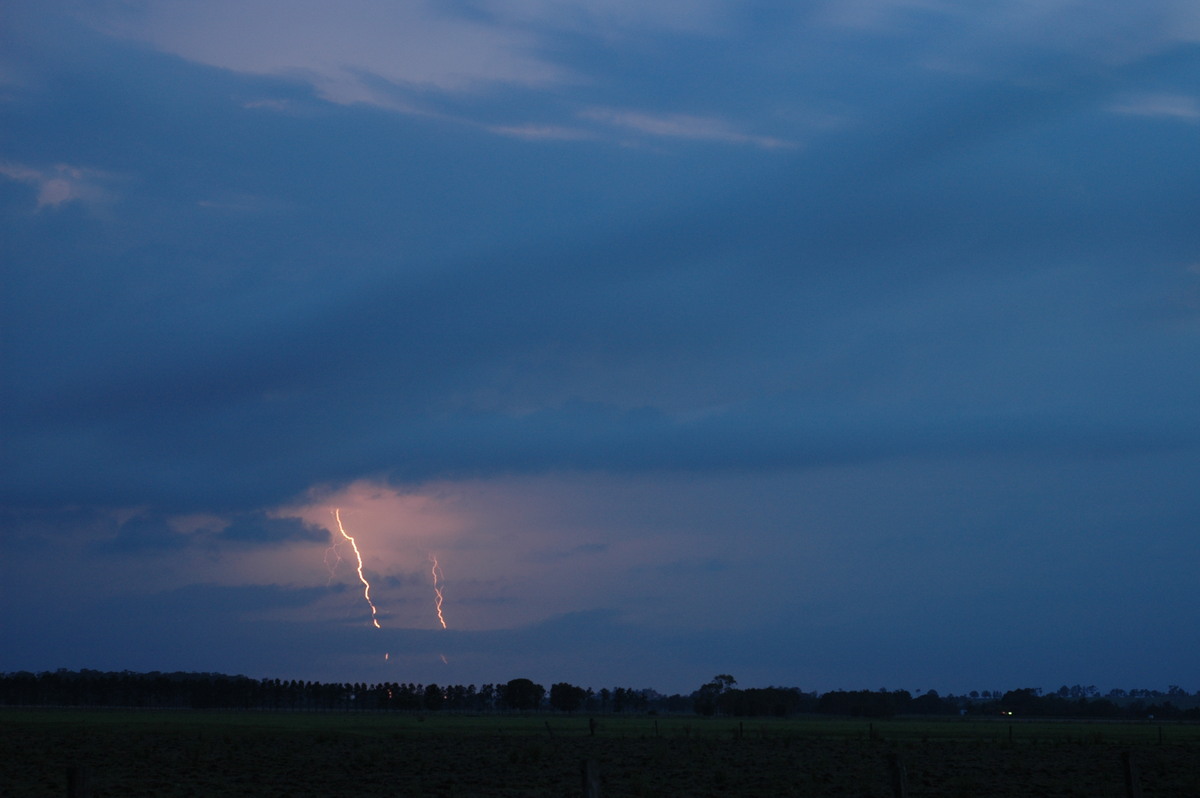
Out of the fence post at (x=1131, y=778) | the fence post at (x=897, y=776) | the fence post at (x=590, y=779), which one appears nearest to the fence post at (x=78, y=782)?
the fence post at (x=590, y=779)

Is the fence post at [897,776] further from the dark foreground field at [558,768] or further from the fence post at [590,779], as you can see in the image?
the dark foreground field at [558,768]

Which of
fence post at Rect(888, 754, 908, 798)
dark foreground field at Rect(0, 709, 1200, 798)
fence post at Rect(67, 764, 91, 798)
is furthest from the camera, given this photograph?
dark foreground field at Rect(0, 709, 1200, 798)

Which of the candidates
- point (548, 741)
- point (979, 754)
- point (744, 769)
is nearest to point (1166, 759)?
point (979, 754)

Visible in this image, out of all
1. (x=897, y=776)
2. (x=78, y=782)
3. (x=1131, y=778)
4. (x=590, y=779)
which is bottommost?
(x=1131, y=778)

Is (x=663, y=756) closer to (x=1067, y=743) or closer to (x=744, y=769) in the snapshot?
(x=744, y=769)

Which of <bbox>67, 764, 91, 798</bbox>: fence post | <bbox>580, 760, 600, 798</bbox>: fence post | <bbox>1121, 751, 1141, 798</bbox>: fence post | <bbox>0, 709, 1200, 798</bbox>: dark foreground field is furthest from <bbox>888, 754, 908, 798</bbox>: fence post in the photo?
<bbox>67, 764, 91, 798</bbox>: fence post

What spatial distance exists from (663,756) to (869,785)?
14540 mm

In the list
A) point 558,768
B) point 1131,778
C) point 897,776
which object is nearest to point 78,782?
point 897,776

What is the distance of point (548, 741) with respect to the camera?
189 ft

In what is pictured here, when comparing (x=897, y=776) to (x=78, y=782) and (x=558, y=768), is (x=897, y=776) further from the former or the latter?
(x=558, y=768)

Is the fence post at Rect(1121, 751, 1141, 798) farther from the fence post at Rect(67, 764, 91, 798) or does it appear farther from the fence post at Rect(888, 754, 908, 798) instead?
the fence post at Rect(67, 764, 91, 798)

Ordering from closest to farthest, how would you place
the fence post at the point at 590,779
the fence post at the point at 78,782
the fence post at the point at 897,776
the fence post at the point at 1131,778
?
the fence post at the point at 78,782 < the fence post at the point at 590,779 < the fence post at the point at 897,776 < the fence post at the point at 1131,778

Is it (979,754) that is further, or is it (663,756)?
(979,754)

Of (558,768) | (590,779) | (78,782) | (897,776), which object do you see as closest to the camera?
(78,782)
